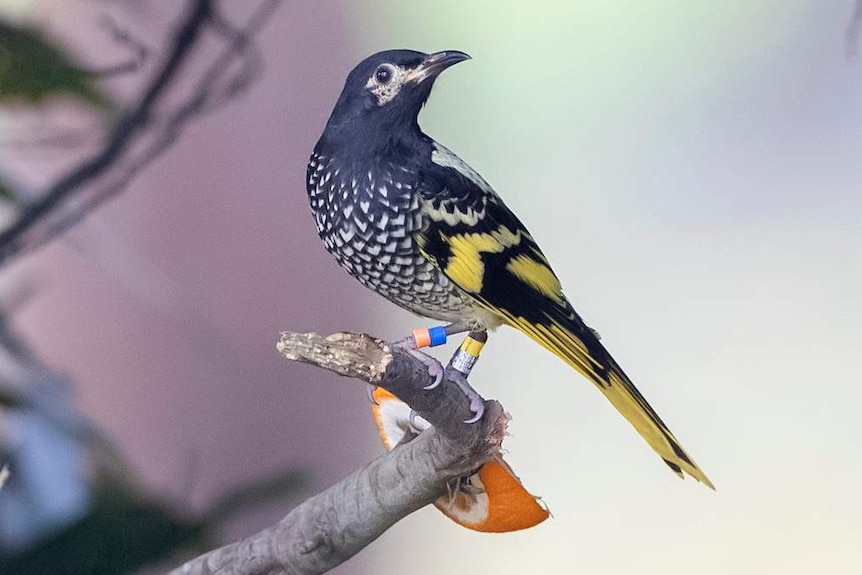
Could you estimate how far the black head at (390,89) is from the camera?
99 cm

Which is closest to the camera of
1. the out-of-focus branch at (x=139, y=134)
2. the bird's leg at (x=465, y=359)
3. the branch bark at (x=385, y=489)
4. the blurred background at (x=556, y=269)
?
the branch bark at (x=385, y=489)

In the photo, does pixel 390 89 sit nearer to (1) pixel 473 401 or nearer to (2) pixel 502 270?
(2) pixel 502 270

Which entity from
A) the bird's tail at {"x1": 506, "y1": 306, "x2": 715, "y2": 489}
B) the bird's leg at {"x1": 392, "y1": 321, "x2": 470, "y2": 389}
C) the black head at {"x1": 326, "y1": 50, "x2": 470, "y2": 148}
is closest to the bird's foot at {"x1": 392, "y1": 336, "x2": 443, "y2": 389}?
the bird's leg at {"x1": 392, "y1": 321, "x2": 470, "y2": 389}

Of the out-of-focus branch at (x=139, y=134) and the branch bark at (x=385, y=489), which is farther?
the out-of-focus branch at (x=139, y=134)

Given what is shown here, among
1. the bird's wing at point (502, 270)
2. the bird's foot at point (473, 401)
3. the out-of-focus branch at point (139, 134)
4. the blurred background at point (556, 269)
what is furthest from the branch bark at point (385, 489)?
the out-of-focus branch at point (139, 134)

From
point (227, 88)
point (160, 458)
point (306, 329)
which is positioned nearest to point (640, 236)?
point (306, 329)

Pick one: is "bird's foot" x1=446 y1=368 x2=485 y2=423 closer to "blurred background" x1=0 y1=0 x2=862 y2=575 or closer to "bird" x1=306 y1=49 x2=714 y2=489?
"bird" x1=306 y1=49 x2=714 y2=489

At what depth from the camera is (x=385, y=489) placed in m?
1.00

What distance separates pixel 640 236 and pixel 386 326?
390 millimetres

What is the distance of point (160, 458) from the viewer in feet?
4.31

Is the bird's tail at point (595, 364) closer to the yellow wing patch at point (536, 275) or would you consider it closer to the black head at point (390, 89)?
the yellow wing patch at point (536, 275)

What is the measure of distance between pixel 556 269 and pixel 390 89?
0.37m

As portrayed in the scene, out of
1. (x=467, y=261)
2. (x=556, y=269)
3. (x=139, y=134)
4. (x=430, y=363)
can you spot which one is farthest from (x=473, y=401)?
(x=139, y=134)

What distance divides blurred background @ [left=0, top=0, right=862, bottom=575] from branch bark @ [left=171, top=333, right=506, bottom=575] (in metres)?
0.26
